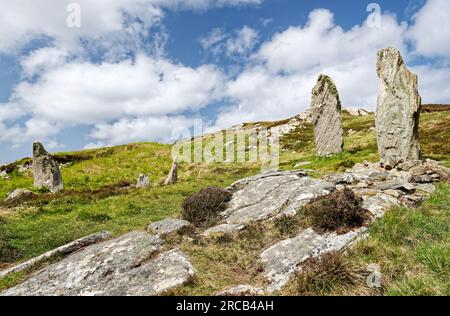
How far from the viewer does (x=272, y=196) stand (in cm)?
1559

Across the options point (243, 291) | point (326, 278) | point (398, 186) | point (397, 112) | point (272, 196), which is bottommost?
point (243, 291)

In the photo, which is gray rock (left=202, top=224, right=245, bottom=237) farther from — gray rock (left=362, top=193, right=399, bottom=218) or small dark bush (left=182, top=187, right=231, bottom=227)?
gray rock (left=362, top=193, right=399, bottom=218)

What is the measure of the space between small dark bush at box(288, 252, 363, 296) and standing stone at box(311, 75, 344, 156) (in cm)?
2565

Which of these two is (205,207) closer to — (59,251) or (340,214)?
(59,251)

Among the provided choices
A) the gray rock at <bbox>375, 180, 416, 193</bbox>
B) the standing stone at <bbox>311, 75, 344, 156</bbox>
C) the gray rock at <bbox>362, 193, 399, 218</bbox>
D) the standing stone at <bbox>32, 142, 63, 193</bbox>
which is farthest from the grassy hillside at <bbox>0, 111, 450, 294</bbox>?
the standing stone at <bbox>32, 142, 63, 193</bbox>

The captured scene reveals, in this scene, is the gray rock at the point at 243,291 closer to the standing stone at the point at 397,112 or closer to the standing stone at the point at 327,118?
the standing stone at the point at 397,112

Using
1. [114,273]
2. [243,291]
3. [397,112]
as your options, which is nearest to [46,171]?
[114,273]

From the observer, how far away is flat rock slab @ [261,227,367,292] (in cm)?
932

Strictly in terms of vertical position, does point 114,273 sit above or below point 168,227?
below

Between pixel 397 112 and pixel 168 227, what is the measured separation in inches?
665

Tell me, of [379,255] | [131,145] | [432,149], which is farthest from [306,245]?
[131,145]

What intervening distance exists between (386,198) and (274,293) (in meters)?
6.60
